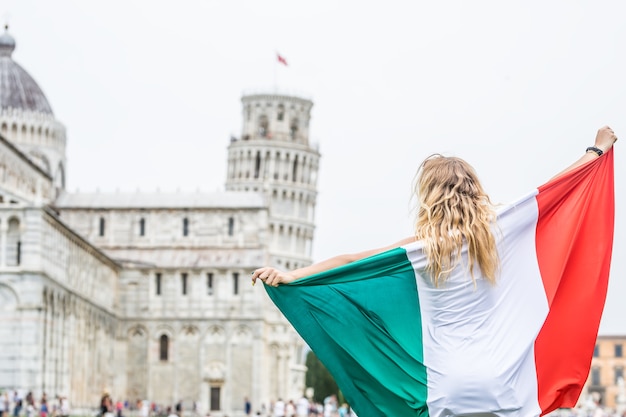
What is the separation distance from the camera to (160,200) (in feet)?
292

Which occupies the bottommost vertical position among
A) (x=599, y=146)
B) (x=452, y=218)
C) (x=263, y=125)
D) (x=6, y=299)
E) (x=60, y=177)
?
(x=452, y=218)

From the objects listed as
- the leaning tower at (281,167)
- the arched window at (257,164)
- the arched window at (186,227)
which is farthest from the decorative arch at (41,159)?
the arched window at (257,164)

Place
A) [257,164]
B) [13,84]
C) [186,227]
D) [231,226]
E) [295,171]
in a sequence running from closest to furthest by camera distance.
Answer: [231,226] < [186,227] < [13,84] < [295,171] < [257,164]

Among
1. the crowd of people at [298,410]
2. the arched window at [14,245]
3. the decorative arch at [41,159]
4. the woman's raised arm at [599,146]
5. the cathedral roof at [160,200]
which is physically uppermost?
the decorative arch at [41,159]

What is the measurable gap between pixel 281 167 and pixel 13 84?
23.1 metres

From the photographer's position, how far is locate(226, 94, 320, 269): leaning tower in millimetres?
101750

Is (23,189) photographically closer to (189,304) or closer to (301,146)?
(189,304)

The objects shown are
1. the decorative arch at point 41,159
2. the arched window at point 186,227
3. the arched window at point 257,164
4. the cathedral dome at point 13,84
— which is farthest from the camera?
the arched window at point 257,164

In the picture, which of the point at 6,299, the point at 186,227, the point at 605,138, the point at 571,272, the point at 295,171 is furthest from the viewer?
the point at 295,171

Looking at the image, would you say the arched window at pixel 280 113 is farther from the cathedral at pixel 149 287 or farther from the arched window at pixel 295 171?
the cathedral at pixel 149 287

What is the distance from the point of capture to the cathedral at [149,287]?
70375mm

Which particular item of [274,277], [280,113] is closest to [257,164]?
[280,113]

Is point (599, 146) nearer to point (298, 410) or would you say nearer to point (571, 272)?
point (571, 272)

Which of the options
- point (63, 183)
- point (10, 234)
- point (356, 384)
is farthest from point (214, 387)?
point (356, 384)
